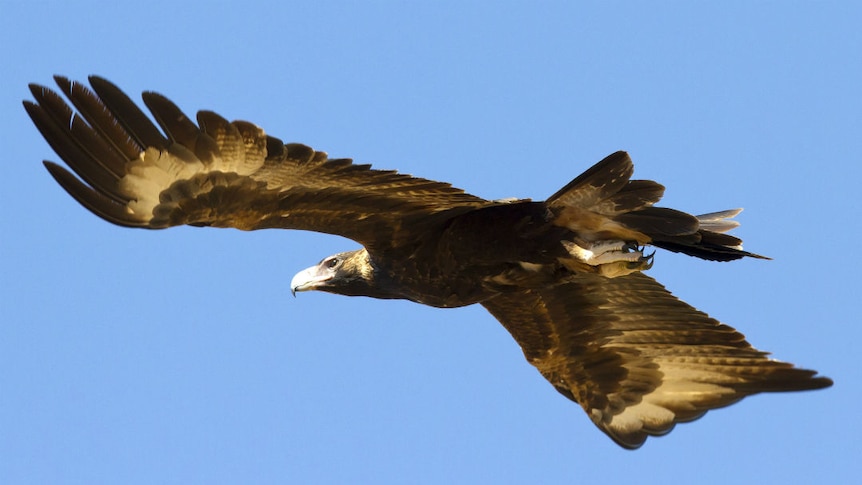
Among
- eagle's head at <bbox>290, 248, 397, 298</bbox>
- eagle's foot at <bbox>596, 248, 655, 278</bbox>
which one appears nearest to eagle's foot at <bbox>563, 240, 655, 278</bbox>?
eagle's foot at <bbox>596, 248, 655, 278</bbox>

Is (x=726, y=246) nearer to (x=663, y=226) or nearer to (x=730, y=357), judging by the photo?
(x=663, y=226)

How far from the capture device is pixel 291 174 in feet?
24.8

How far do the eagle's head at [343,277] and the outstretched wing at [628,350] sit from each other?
1001mm

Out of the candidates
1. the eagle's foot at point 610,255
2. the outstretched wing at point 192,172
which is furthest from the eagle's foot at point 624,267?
the outstretched wing at point 192,172

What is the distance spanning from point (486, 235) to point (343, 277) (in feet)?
3.45

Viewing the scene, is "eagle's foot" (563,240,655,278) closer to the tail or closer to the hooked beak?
the tail

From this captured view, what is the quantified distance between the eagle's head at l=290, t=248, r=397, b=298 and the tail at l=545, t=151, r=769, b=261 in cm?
124

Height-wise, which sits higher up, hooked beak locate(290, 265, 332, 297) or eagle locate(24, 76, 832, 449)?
hooked beak locate(290, 265, 332, 297)

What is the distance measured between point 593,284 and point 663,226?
1373 millimetres

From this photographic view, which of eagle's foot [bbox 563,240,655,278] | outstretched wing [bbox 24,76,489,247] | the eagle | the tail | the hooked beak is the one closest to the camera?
outstretched wing [bbox 24,76,489,247]

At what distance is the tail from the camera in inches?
313

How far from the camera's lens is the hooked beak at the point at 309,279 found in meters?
9.05

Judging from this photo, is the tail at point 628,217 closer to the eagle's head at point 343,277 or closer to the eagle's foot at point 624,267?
the eagle's foot at point 624,267

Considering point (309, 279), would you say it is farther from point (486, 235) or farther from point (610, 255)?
point (610, 255)
